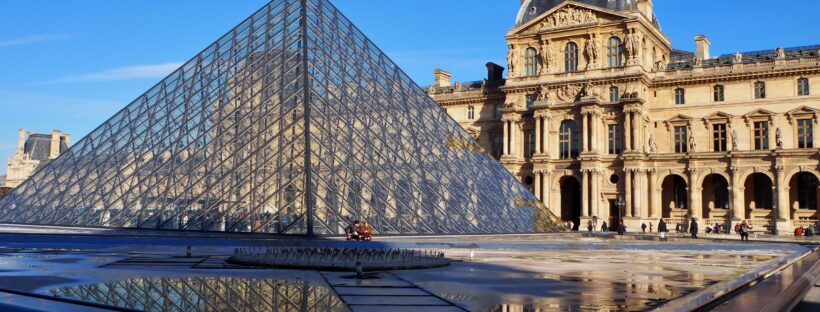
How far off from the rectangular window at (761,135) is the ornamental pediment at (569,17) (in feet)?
33.7

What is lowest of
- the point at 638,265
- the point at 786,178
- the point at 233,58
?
the point at 638,265

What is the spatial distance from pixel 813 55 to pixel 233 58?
115 ft

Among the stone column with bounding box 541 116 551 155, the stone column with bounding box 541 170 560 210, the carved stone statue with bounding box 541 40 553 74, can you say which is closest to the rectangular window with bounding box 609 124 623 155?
the stone column with bounding box 541 116 551 155

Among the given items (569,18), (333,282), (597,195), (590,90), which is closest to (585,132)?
(590,90)

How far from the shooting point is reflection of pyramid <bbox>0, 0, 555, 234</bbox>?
19594 millimetres

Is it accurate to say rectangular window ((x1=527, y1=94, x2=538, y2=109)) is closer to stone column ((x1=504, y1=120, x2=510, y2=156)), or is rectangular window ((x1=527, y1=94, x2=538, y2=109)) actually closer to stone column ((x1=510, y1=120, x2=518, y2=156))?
stone column ((x1=510, y1=120, x2=518, y2=156))

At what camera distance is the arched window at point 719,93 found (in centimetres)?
4628

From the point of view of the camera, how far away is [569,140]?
48.9 metres

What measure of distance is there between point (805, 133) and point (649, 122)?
8.87 metres

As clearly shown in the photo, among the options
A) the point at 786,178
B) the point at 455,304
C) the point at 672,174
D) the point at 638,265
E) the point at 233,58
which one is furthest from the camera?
the point at 672,174

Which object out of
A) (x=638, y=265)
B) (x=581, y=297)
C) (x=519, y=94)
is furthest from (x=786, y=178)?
(x=581, y=297)

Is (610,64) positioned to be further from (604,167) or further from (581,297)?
(581,297)

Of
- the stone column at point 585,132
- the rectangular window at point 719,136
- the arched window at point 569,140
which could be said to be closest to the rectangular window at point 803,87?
the rectangular window at point 719,136

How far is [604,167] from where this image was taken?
47.8 m
